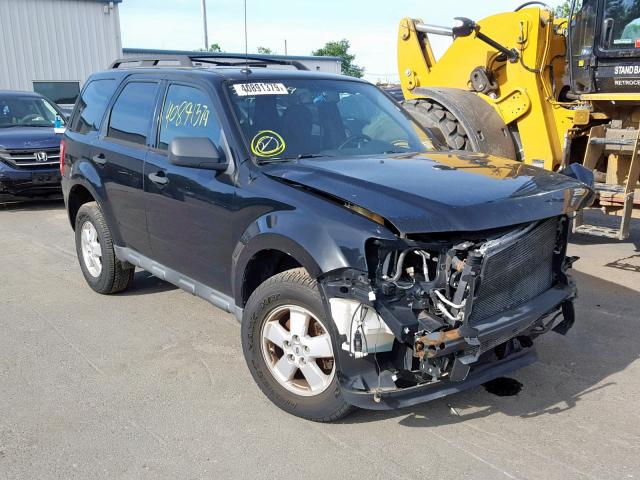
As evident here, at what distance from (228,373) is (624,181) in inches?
174

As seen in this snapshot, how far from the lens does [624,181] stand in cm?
614

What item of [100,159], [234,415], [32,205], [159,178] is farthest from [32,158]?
[234,415]

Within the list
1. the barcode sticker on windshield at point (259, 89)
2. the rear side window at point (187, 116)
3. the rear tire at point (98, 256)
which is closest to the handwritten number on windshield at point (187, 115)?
the rear side window at point (187, 116)

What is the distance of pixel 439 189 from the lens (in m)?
3.32

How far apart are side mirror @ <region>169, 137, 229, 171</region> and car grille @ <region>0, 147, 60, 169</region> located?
750 cm

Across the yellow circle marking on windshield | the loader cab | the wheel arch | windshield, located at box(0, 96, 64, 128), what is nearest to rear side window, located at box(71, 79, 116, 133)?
the wheel arch

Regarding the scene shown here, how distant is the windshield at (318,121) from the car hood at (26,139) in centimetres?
738

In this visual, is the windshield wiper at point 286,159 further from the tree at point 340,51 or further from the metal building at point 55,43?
the tree at point 340,51

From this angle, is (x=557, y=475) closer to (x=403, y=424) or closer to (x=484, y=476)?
(x=484, y=476)

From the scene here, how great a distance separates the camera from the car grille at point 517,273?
126 inches

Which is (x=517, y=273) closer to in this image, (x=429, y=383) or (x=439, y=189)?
(x=439, y=189)

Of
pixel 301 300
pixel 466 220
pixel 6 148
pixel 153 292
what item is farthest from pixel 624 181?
pixel 6 148

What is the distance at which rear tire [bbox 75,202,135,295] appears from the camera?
546cm

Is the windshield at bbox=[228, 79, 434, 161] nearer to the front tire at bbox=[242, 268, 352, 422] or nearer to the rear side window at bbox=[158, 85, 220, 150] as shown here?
the rear side window at bbox=[158, 85, 220, 150]
